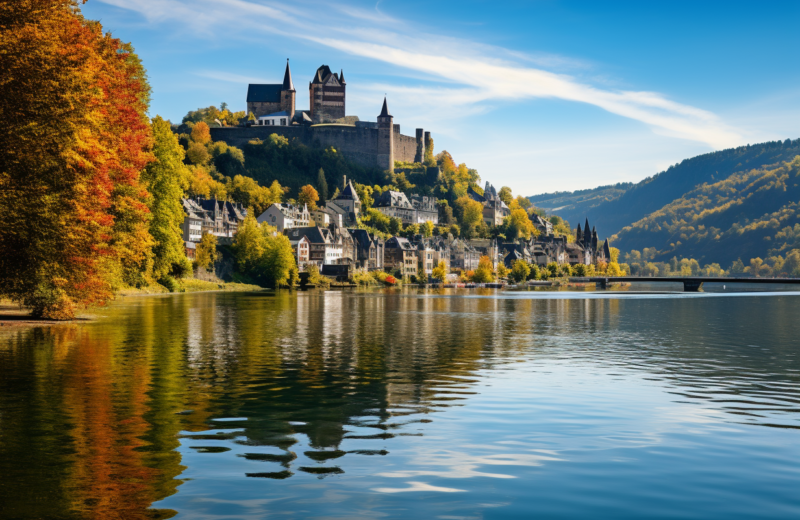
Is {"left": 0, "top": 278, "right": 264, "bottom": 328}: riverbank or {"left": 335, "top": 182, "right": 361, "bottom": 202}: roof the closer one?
{"left": 0, "top": 278, "right": 264, "bottom": 328}: riverbank

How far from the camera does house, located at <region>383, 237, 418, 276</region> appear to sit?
169m

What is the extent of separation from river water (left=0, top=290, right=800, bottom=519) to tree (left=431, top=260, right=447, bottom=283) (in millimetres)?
135765

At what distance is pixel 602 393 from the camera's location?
21000 millimetres

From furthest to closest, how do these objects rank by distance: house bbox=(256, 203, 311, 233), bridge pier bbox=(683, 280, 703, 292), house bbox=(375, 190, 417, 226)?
house bbox=(375, 190, 417, 226)
house bbox=(256, 203, 311, 233)
bridge pier bbox=(683, 280, 703, 292)

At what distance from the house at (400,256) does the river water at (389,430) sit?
135898 mm

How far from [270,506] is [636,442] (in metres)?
7.55

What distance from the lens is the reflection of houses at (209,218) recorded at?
408 feet

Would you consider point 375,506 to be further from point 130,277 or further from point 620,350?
point 130,277

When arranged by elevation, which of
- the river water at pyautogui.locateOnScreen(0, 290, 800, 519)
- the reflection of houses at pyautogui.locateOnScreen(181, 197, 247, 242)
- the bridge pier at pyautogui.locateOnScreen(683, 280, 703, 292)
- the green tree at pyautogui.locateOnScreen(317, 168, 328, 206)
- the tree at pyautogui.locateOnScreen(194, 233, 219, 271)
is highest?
the green tree at pyautogui.locateOnScreen(317, 168, 328, 206)

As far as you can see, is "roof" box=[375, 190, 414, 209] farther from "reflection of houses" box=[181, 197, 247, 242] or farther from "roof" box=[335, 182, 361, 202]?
"reflection of houses" box=[181, 197, 247, 242]

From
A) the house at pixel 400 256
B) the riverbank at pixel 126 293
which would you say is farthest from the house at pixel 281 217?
the riverbank at pixel 126 293

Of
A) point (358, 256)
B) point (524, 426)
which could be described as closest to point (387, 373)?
point (524, 426)

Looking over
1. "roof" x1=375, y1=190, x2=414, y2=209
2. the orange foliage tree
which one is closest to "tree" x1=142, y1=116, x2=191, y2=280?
the orange foliage tree

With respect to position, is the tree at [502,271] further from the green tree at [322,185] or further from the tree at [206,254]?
the tree at [206,254]
